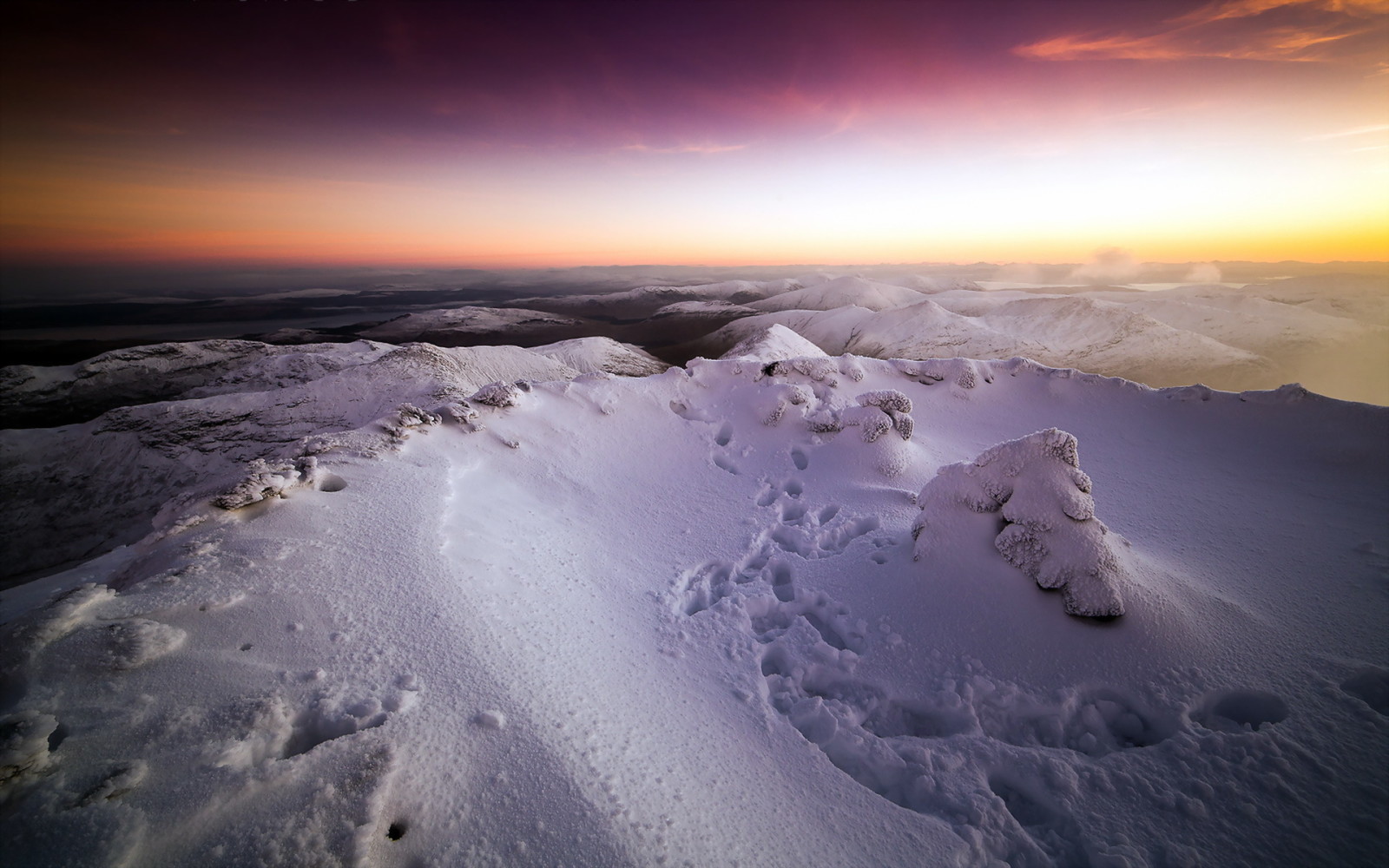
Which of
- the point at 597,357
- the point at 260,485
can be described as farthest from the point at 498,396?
the point at 597,357

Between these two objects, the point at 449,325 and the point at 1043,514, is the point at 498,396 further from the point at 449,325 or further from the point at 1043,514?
the point at 449,325

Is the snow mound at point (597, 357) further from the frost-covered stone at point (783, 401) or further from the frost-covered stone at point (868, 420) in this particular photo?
the frost-covered stone at point (868, 420)

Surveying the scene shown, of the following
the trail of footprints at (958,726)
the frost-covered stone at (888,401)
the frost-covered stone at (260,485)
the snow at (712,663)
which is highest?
the frost-covered stone at (260,485)

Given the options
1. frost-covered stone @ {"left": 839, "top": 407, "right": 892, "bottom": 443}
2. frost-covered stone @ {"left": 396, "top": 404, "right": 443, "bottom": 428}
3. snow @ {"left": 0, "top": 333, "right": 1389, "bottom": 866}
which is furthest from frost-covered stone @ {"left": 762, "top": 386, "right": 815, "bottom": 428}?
frost-covered stone @ {"left": 396, "top": 404, "right": 443, "bottom": 428}

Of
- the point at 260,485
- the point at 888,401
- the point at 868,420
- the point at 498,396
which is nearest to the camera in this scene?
the point at 260,485

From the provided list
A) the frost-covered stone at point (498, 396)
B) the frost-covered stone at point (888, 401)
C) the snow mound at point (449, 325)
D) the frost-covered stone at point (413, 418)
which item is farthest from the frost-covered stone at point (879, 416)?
the snow mound at point (449, 325)

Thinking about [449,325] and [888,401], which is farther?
[449,325]

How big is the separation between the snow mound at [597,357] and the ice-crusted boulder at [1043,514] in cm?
9624

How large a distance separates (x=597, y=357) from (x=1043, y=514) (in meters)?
108

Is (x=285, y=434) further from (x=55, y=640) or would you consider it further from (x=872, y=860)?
(x=872, y=860)

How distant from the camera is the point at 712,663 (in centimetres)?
740

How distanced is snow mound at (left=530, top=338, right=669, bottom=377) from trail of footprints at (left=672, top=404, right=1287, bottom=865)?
97068mm

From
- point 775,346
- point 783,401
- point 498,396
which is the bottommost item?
point 775,346

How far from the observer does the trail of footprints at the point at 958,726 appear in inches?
213
